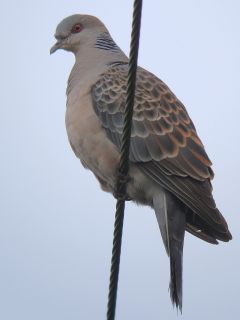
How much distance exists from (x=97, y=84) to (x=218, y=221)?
4.49 feet

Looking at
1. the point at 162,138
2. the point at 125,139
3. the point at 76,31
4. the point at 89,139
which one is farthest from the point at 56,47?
the point at 125,139

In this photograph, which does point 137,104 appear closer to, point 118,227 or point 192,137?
point 192,137

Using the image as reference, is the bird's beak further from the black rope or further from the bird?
the black rope

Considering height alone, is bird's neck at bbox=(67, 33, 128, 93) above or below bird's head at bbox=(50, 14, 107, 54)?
below

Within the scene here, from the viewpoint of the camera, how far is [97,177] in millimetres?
5438

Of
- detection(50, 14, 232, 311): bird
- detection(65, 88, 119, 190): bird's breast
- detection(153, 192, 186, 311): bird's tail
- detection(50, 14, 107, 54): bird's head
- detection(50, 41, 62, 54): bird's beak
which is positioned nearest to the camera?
detection(153, 192, 186, 311): bird's tail

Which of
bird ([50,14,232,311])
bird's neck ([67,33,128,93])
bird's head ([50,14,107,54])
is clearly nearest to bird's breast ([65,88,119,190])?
bird ([50,14,232,311])

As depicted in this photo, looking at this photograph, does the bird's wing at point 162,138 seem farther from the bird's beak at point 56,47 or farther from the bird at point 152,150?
the bird's beak at point 56,47

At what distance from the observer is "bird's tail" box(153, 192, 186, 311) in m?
4.40

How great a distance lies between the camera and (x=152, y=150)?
4926 mm

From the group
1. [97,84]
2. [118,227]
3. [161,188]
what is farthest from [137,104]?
[118,227]

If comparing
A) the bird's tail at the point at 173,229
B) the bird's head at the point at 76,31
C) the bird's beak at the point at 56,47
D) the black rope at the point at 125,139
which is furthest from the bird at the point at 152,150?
the black rope at the point at 125,139

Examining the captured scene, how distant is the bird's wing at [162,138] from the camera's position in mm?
4715

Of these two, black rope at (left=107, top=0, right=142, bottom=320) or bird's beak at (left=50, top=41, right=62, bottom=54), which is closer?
black rope at (left=107, top=0, right=142, bottom=320)
